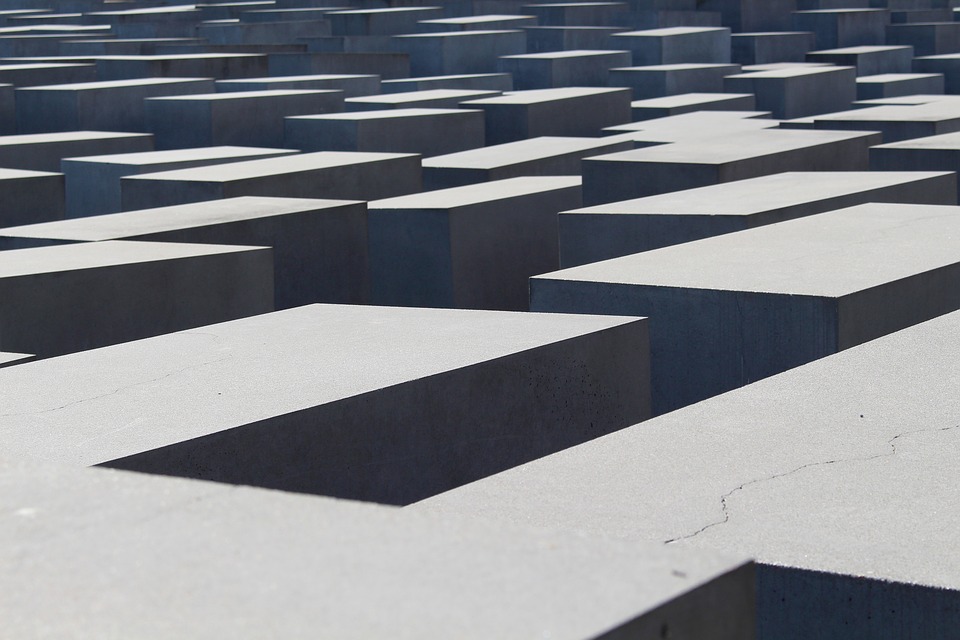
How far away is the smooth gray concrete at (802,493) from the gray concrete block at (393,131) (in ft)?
27.2

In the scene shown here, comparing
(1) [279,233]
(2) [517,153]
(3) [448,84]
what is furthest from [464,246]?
(3) [448,84]

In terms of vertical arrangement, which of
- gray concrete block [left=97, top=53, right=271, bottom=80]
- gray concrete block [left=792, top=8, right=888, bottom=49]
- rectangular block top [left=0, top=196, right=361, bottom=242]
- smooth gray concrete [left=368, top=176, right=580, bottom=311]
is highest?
gray concrete block [left=792, top=8, right=888, bottom=49]

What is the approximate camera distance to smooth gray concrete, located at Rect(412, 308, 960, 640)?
9.31 ft

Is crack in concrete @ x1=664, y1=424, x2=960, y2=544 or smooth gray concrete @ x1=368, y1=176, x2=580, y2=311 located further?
smooth gray concrete @ x1=368, y1=176, x2=580, y2=311

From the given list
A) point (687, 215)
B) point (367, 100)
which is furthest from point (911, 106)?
point (687, 215)

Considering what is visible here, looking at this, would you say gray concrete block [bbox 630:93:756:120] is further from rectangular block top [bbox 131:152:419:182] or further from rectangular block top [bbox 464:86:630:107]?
rectangular block top [bbox 131:152:419:182]

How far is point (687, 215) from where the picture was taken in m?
7.50

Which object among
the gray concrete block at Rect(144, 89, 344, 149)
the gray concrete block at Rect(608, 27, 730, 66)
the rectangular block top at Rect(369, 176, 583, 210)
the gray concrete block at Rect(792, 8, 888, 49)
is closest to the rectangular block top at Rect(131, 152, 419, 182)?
the rectangular block top at Rect(369, 176, 583, 210)

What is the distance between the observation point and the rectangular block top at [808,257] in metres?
5.69

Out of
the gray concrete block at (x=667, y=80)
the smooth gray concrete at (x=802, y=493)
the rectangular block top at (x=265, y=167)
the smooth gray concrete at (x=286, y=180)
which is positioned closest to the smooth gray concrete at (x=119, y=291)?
the smooth gray concrete at (x=286, y=180)

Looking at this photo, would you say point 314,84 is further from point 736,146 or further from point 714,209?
point 714,209

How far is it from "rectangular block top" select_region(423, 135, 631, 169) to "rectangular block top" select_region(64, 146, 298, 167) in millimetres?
1309

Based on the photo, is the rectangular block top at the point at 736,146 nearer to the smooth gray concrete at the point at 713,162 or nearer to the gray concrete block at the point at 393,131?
the smooth gray concrete at the point at 713,162

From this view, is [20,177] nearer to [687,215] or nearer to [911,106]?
[687,215]
